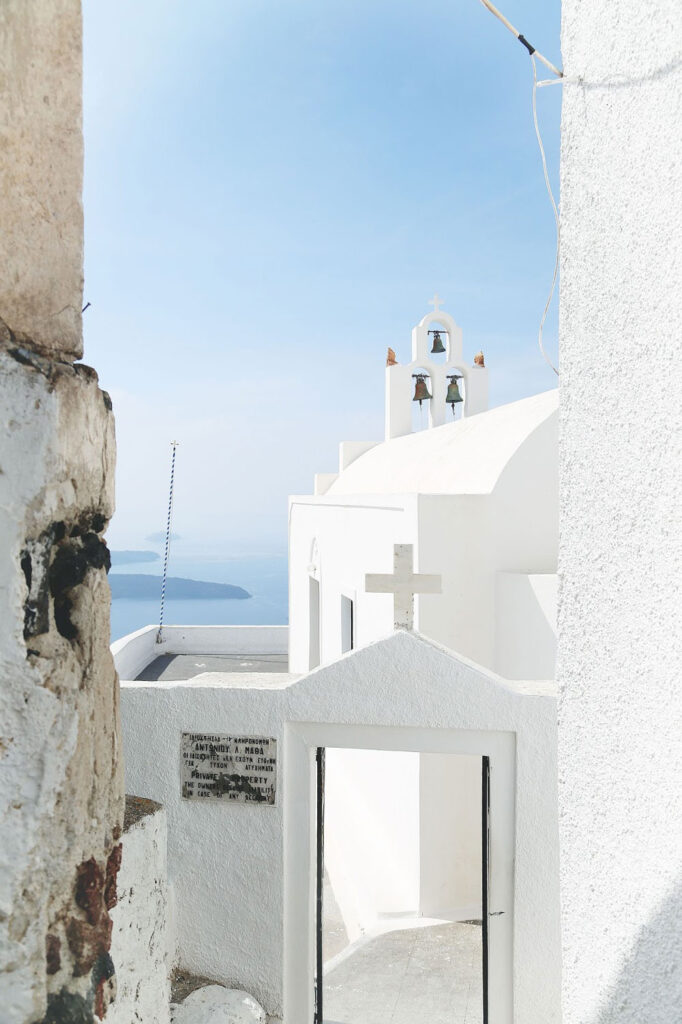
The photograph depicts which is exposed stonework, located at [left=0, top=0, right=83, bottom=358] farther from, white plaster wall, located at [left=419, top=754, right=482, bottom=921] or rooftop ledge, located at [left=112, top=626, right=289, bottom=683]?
rooftop ledge, located at [left=112, top=626, right=289, bottom=683]

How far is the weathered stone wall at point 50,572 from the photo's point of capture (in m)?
0.98

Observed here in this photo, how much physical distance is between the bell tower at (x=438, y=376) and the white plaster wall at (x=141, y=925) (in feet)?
34.9

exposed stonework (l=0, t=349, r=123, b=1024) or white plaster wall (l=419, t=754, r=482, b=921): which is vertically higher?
exposed stonework (l=0, t=349, r=123, b=1024)

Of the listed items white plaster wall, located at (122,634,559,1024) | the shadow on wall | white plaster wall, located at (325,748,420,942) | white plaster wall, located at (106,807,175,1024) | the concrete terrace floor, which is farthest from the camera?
the concrete terrace floor

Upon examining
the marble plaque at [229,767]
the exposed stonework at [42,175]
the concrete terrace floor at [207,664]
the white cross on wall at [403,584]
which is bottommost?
the concrete terrace floor at [207,664]

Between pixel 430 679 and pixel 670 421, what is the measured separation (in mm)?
2993

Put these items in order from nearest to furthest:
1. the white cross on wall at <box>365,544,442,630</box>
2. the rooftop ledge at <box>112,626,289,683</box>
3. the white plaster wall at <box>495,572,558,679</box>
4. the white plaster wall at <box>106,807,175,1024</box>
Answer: the white plaster wall at <box>106,807,175,1024</box> → the white cross on wall at <box>365,544,442,630</box> → the white plaster wall at <box>495,572,558,679</box> → the rooftop ledge at <box>112,626,289,683</box>

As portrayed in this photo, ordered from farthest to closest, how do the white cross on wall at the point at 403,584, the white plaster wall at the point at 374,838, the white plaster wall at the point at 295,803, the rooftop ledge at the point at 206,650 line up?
the rooftop ledge at the point at 206,650, the white plaster wall at the point at 374,838, the white cross on wall at the point at 403,584, the white plaster wall at the point at 295,803

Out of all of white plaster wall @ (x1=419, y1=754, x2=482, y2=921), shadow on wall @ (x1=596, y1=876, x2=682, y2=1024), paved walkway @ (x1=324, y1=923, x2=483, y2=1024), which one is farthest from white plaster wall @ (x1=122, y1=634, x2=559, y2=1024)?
shadow on wall @ (x1=596, y1=876, x2=682, y2=1024)

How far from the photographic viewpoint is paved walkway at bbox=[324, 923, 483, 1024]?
16.4 feet

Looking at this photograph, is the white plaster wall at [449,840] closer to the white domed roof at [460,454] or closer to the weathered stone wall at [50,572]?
the white domed roof at [460,454]

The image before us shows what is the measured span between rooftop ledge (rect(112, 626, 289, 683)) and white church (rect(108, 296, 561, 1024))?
28.4 ft

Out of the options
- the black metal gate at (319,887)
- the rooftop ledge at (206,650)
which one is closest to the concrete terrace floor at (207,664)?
the rooftop ledge at (206,650)

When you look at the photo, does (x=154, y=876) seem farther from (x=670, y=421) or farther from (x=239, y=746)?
(x=239, y=746)
